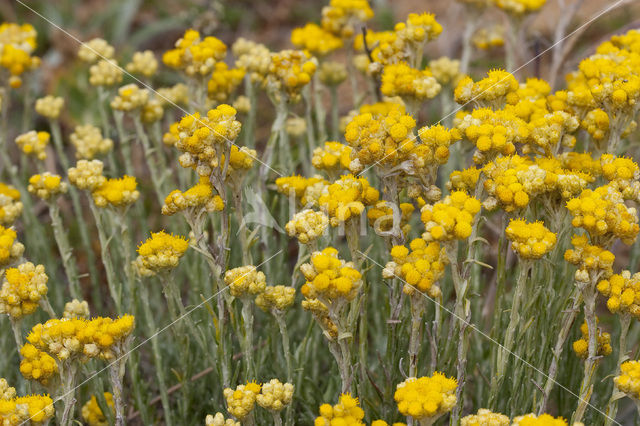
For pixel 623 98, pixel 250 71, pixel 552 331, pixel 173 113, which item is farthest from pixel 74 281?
pixel 623 98

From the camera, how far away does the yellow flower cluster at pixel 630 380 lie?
4.86 ft

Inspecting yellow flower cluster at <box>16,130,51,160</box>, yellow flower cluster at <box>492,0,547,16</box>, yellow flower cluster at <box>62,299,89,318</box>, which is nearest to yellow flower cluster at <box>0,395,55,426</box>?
yellow flower cluster at <box>62,299,89,318</box>

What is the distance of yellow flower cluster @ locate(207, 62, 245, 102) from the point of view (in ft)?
7.58

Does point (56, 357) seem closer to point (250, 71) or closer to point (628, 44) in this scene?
point (250, 71)

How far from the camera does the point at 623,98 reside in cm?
184

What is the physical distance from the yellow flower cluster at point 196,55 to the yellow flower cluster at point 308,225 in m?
0.77

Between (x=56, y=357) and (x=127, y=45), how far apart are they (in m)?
3.41

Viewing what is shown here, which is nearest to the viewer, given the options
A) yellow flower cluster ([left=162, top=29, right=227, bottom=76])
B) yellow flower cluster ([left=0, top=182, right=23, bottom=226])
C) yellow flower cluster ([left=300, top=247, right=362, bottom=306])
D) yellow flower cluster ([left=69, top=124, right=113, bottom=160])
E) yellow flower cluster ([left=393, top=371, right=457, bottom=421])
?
yellow flower cluster ([left=393, top=371, right=457, bottom=421])

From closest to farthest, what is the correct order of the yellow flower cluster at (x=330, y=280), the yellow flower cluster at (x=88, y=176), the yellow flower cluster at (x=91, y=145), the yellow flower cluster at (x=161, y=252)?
1. the yellow flower cluster at (x=330, y=280)
2. the yellow flower cluster at (x=161, y=252)
3. the yellow flower cluster at (x=88, y=176)
4. the yellow flower cluster at (x=91, y=145)

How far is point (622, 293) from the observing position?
1609 millimetres

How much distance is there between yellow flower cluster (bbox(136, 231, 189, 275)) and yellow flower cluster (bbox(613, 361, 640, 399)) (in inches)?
41.4

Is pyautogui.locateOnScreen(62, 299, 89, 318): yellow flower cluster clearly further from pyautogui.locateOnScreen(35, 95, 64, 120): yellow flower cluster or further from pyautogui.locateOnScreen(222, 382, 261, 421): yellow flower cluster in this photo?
pyautogui.locateOnScreen(35, 95, 64, 120): yellow flower cluster

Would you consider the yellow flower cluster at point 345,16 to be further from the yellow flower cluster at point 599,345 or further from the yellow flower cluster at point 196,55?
the yellow flower cluster at point 599,345

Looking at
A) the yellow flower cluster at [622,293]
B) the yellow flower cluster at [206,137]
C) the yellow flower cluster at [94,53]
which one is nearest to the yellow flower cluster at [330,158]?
the yellow flower cluster at [206,137]
